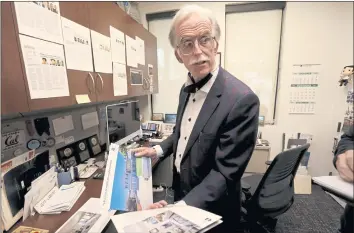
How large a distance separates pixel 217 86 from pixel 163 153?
500 millimetres

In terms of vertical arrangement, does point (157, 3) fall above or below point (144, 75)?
above

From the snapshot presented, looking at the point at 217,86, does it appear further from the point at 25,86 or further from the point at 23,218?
the point at 23,218

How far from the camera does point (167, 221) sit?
0.49 m

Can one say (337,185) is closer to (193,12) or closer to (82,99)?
(193,12)

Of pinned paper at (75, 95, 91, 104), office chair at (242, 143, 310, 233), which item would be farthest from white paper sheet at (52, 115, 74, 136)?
office chair at (242, 143, 310, 233)

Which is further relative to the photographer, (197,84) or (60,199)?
(60,199)

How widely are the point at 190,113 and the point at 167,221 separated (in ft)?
1.60

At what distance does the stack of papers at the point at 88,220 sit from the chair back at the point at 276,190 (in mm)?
1024

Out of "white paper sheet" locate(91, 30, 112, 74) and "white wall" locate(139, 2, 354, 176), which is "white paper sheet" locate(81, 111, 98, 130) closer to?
"white paper sheet" locate(91, 30, 112, 74)

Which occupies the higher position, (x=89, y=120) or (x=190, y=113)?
(x=190, y=113)

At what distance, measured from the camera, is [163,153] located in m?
1.02

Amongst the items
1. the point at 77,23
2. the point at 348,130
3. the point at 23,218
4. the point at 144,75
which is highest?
the point at 77,23

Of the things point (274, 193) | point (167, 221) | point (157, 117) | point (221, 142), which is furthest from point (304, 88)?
point (157, 117)

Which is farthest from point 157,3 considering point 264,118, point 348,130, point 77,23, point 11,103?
point 348,130
